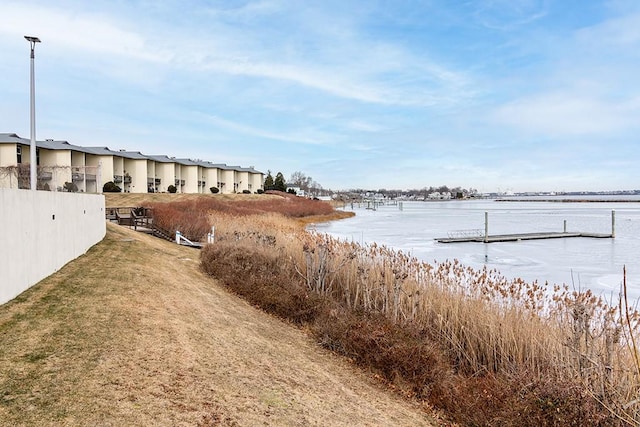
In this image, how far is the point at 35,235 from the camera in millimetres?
7867

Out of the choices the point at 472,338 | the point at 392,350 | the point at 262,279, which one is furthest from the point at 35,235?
the point at 472,338

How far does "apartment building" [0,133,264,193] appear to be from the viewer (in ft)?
44.0

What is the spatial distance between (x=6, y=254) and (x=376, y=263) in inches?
277

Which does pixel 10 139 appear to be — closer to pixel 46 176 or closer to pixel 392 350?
pixel 46 176

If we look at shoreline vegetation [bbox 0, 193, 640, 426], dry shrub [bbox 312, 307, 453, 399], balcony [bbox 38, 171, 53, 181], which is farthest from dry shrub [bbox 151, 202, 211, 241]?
dry shrub [bbox 312, 307, 453, 399]

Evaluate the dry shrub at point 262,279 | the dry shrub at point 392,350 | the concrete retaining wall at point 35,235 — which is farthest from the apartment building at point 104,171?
the dry shrub at point 392,350

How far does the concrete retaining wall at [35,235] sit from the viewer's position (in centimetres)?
658

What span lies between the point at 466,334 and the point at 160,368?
4.51 m

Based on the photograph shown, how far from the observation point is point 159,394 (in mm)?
4684

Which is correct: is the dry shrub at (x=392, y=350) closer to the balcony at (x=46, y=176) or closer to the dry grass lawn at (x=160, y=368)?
the dry grass lawn at (x=160, y=368)

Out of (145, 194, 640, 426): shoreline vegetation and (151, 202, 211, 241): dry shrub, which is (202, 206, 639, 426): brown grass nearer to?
(145, 194, 640, 426): shoreline vegetation

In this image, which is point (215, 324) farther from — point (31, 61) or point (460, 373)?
point (31, 61)

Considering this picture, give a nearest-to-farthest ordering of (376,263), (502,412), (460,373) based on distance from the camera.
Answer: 1. (502,412)
2. (460,373)
3. (376,263)

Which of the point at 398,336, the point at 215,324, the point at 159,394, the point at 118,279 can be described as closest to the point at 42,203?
the point at 118,279
